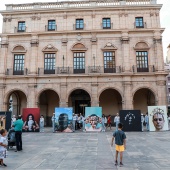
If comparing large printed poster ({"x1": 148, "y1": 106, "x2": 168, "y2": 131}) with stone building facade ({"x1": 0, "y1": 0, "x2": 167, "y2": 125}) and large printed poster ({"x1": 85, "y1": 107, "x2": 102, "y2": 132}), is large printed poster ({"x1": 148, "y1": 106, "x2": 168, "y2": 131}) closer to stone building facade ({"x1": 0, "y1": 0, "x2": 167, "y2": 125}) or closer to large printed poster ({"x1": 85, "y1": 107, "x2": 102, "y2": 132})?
stone building facade ({"x1": 0, "y1": 0, "x2": 167, "y2": 125})

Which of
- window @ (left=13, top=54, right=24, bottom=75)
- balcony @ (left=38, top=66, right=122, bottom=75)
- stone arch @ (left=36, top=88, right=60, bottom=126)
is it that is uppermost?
window @ (left=13, top=54, right=24, bottom=75)

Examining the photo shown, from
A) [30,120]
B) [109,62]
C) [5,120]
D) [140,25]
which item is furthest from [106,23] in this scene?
[5,120]

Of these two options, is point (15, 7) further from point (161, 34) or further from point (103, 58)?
point (161, 34)

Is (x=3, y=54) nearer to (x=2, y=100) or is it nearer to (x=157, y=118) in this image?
(x=2, y=100)

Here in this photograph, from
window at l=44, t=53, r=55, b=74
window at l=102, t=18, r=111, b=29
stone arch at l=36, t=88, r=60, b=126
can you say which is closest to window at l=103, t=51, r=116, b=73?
window at l=102, t=18, r=111, b=29

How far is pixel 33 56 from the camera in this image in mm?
25344

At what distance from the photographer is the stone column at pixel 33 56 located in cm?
2510

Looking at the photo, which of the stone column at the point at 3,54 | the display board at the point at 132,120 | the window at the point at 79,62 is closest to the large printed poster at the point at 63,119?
the display board at the point at 132,120

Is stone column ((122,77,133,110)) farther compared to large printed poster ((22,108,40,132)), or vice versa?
stone column ((122,77,133,110))

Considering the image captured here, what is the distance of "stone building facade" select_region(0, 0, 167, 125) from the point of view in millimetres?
24250

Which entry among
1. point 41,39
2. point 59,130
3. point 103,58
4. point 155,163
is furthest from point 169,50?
point 155,163

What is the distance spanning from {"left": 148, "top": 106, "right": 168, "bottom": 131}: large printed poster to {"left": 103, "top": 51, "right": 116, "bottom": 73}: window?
7322 millimetres

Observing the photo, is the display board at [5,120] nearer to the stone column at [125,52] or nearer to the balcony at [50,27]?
the balcony at [50,27]

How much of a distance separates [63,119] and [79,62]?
8.50 meters
